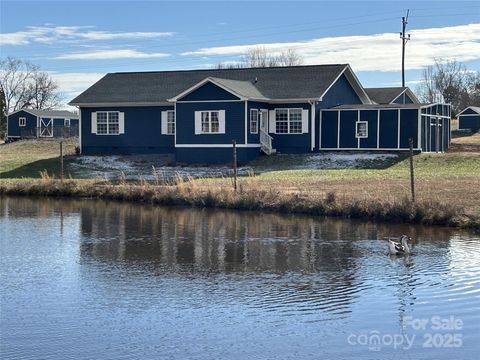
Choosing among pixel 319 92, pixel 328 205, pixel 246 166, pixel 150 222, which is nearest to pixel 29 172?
pixel 246 166

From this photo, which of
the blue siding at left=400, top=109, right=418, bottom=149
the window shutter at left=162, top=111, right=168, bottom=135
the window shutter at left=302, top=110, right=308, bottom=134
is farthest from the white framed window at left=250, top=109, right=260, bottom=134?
the blue siding at left=400, top=109, right=418, bottom=149

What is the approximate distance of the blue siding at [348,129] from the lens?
41.8 metres

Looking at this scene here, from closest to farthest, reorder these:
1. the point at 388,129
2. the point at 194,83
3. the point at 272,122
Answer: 1. the point at 388,129
2. the point at 272,122
3. the point at 194,83

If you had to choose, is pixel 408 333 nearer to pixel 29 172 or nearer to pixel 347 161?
pixel 347 161

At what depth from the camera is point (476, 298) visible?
12.9 m

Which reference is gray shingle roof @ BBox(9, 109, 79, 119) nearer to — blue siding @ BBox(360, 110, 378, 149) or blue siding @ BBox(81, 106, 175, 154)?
blue siding @ BBox(81, 106, 175, 154)

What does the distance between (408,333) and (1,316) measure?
6234 mm

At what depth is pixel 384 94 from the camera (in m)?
53.5

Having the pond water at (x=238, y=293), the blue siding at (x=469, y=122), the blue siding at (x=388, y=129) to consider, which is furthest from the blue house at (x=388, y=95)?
the pond water at (x=238, y=293)

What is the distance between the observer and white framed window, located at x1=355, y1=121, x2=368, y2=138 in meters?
41.5

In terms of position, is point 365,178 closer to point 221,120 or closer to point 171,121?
point 221,120

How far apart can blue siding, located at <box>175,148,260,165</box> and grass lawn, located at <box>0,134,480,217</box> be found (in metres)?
0.89

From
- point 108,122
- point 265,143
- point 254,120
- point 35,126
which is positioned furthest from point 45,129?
point 254,120

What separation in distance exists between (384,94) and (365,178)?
76.2ft
